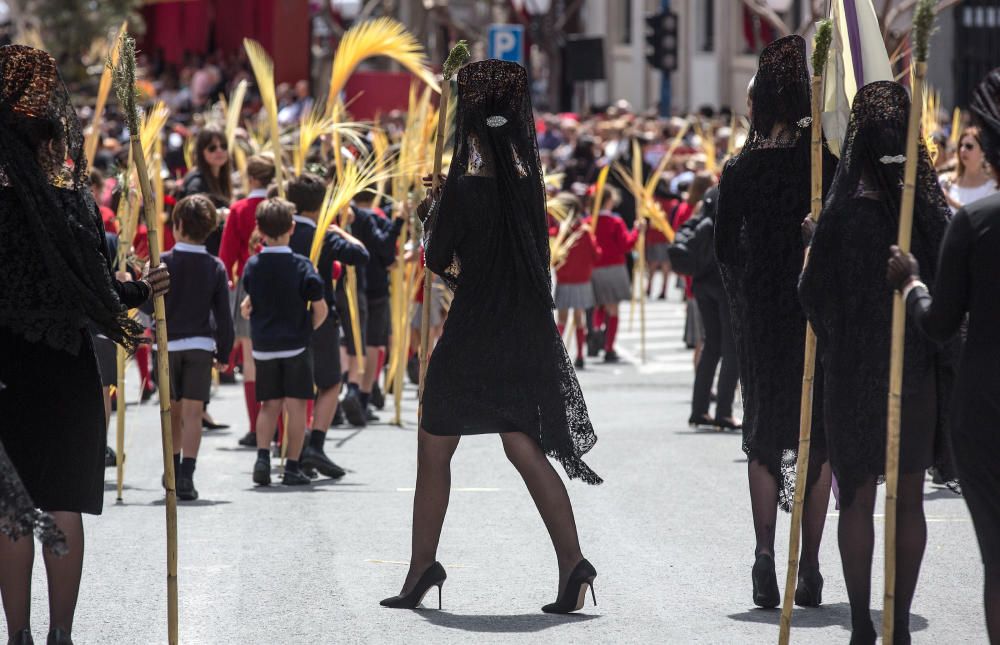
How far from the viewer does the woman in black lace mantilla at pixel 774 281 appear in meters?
6.50

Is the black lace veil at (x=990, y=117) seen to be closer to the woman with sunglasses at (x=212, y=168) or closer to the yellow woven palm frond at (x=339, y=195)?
the yellow woven palm frond at (x=339, y=195)

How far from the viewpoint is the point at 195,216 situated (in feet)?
29.9

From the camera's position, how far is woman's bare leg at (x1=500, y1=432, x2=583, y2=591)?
6.41m

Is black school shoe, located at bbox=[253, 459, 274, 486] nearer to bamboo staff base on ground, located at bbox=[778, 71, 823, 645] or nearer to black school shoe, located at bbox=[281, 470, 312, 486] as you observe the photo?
black school shoe, located at bbox=[281, 470, 312, 486]

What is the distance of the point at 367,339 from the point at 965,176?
4293 mm

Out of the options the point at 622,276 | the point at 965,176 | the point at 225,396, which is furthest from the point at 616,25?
the point at 965,176

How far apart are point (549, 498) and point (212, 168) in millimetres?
6015

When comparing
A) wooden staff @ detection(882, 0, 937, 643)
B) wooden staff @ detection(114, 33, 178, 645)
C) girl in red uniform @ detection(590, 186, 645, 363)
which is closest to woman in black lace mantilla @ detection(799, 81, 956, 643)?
wooden staff @ detection(882, 0, 937, 643)

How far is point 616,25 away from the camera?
47.7 m

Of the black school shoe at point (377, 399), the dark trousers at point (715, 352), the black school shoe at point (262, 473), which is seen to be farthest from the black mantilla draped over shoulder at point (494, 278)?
the black school shoe at point (377, 399)

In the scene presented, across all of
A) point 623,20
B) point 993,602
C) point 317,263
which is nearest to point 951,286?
point 993,602

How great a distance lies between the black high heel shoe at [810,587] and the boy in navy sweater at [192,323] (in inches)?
144

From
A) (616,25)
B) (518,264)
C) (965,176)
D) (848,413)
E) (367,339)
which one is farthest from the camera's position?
(616,25)

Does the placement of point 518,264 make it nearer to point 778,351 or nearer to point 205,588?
point 778,351
